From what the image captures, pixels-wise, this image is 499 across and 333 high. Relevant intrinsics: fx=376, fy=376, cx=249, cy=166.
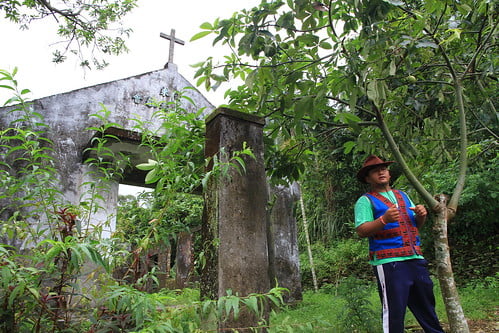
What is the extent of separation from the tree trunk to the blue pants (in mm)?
141

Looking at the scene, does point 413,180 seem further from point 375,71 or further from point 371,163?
point 375,71

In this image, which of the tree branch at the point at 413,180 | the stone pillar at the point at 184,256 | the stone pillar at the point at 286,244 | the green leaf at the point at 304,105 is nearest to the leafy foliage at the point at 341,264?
the stone pillar at the point at 286,244

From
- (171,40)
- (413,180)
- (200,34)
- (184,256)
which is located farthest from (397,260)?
(184,256)

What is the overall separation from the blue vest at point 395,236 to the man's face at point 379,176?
0.15m

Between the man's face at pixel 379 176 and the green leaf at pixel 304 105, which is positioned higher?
the green leaf at pixel 304 105

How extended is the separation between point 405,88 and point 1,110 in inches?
188

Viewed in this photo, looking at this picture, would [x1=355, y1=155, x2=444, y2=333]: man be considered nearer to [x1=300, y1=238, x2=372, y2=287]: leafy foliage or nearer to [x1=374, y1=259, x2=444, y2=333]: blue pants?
[x1=374, y1=259, x2=444, y2=333]: blue pants

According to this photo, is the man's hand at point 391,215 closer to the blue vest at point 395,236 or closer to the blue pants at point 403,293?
the blue vest at point 395,236

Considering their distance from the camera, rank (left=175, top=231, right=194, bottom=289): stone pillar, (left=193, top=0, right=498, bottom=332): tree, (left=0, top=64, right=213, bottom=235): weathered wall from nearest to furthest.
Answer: (left=193, top=0, right=498, bottom=332): tree
(left=0, top=64, right=213, bottom=235): weathered wall
(left=175, top=231, right=194, bottom=289): stone pillar

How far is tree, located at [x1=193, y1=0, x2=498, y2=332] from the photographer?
2.19 metres

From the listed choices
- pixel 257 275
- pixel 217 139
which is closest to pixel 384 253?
pixel 257 275

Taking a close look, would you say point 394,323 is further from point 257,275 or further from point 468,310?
point 468,310

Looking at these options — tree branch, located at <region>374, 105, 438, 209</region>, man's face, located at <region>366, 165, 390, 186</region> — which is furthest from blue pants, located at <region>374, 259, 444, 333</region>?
man's face, located at <region>366, 165, 390, 186</region>

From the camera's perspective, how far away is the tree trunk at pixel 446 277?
2229 millimetres
